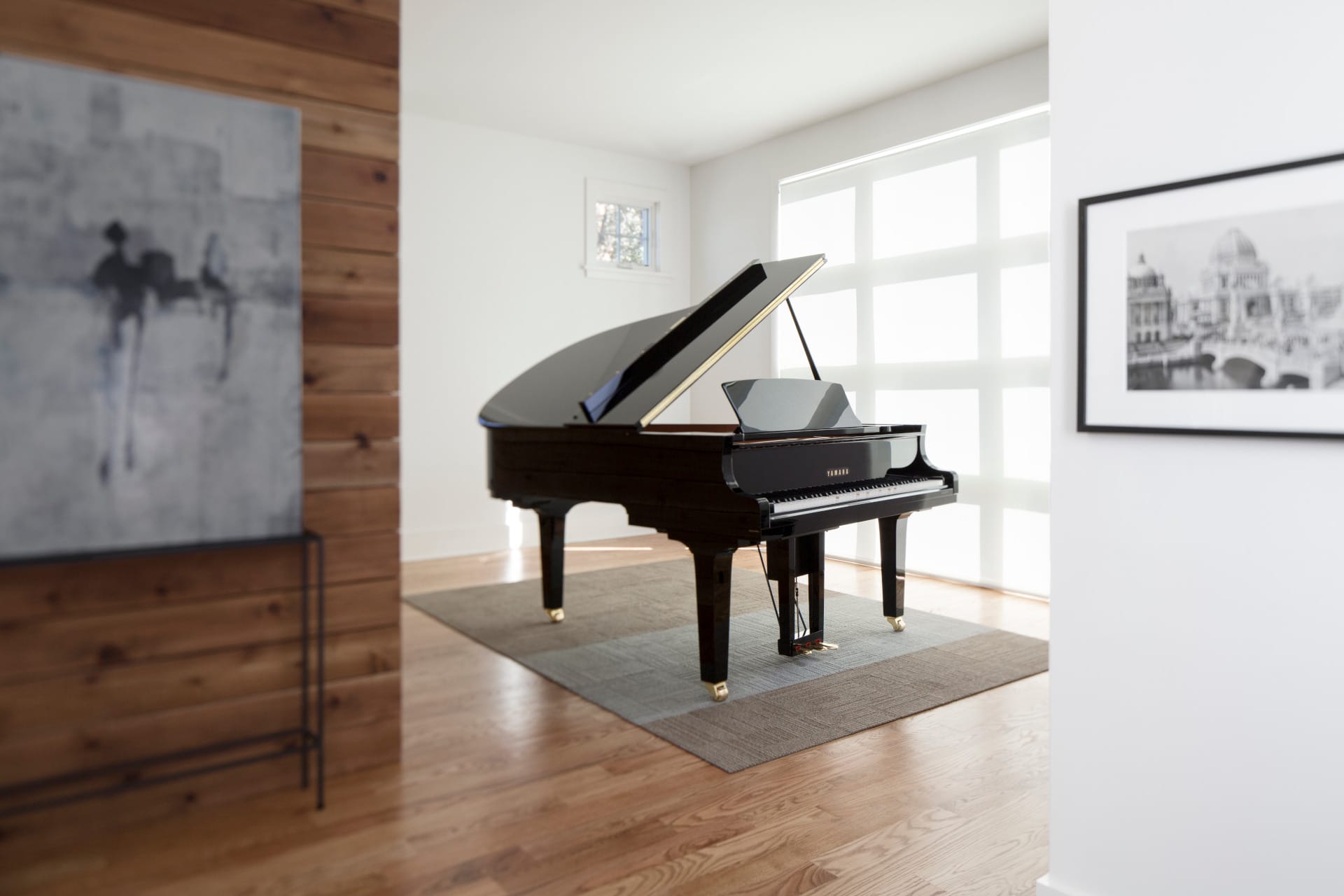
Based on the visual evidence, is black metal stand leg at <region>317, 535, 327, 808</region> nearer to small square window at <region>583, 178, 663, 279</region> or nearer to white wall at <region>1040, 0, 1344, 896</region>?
white wall at <region>1040, 0, 1344, 896</region>

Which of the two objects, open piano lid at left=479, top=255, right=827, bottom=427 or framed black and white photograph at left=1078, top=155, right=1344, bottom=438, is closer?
framed black and white photograph at left=1078, top=155, right=1344, bottom=438

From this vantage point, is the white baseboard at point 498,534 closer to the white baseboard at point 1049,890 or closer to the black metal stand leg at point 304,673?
the black metal stand leg at point 304,673

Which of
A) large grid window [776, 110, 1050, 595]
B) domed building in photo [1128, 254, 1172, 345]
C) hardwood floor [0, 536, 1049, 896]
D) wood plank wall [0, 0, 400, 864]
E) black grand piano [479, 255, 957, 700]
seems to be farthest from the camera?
large grid window [776, 110, 1050, 595]

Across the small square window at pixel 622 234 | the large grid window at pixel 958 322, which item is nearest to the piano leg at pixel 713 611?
the large grid window at pixel 958 322

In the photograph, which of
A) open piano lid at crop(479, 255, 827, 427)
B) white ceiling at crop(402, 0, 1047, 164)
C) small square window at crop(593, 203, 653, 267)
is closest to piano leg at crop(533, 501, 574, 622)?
open piano lid at crop(479, 255, 827, 427)

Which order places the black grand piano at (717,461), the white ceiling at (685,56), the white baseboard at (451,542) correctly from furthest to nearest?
the white baseboard at (451,542) < the white ceiling at (685,56) < the black grand piano at (717,461)

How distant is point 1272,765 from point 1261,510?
459mm

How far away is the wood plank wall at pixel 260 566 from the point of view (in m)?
2.18

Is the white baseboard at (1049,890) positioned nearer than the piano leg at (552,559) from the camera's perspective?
Yes

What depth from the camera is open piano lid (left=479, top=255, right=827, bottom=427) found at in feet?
11.2

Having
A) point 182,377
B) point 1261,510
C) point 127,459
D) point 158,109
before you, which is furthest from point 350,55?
point 1261,510

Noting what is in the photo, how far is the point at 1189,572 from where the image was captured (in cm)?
165

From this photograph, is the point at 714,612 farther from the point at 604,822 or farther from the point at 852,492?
the point at 604,822

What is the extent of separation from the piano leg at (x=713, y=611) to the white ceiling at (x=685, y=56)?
9.95 ft
